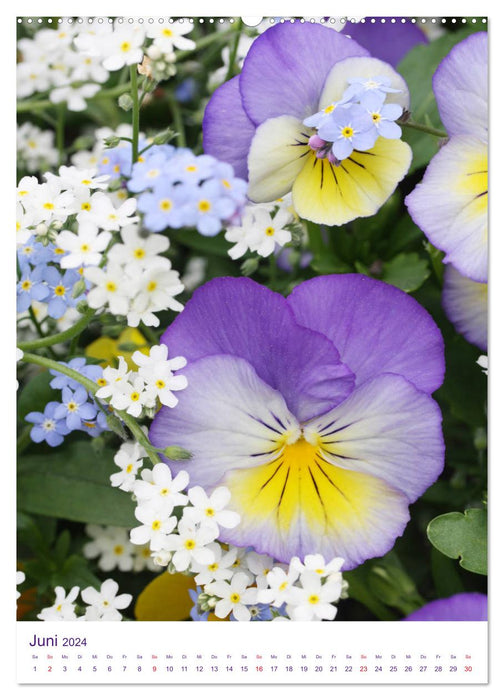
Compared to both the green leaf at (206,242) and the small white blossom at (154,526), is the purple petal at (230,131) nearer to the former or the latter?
the green leaf at (206,242)

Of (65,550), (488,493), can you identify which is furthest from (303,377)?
(65,550)

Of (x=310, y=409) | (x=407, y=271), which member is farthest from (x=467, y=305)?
(x=310, y=409)

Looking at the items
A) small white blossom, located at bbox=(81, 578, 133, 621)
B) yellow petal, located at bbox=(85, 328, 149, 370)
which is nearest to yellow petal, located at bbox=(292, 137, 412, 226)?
yellow petal, located at bbox=(85, 328, 149, 370)

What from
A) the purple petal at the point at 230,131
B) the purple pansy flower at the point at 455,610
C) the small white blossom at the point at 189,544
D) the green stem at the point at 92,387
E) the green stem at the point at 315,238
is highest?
the purple petal at the point at 230,131

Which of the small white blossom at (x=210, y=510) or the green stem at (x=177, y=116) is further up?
the green stem at (x=177, y=116)

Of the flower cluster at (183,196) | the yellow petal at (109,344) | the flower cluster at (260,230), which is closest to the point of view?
the flower cluster at (183,196)

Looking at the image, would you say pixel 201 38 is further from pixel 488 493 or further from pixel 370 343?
pixel 488 493

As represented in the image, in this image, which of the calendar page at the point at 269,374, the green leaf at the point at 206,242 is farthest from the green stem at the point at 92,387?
the green leaf at the point at 206,242

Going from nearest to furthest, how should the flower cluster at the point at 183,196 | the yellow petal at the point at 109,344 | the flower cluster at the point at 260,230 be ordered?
the flower cluster at the point at 183,196
the flower cluster at the point at 260,230
the yellow petal at the point at 109,344
